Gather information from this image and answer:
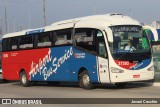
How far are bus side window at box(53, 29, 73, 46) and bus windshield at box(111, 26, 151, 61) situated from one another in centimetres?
304

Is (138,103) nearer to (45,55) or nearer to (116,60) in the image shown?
(116,60)

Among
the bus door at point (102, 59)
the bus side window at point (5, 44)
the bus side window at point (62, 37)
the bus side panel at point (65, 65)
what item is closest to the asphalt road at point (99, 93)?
the bus door at point (102, 59)

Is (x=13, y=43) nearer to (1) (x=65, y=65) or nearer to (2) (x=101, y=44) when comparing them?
(1) (x=65, y=65)

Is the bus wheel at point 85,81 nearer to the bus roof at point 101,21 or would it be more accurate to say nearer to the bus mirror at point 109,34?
the bus roof at point 101,21

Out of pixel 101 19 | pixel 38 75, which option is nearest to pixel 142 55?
pixel 101 19

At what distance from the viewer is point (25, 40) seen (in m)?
25.5

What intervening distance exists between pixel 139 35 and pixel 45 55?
6.03m

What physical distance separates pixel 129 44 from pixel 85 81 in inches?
Result: 111

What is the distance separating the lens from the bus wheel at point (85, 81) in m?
20.0

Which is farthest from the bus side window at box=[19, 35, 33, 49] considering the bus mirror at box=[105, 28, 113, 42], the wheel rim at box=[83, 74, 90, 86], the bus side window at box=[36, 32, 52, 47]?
the bus mirror at box=[105, 28, 113, 42]

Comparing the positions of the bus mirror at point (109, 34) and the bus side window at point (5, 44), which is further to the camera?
the bus side window at point (5, 44)

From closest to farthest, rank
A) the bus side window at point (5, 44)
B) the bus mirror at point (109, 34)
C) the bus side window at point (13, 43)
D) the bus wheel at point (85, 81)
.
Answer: the bus mirror at point (109, 34) → the bus wheel at point (85, 81) → the bus side window at point (13, 43) → the bus side window at point (5, 44)

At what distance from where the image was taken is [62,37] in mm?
21812

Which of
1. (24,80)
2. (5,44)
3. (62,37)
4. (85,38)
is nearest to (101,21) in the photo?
(85,38)
